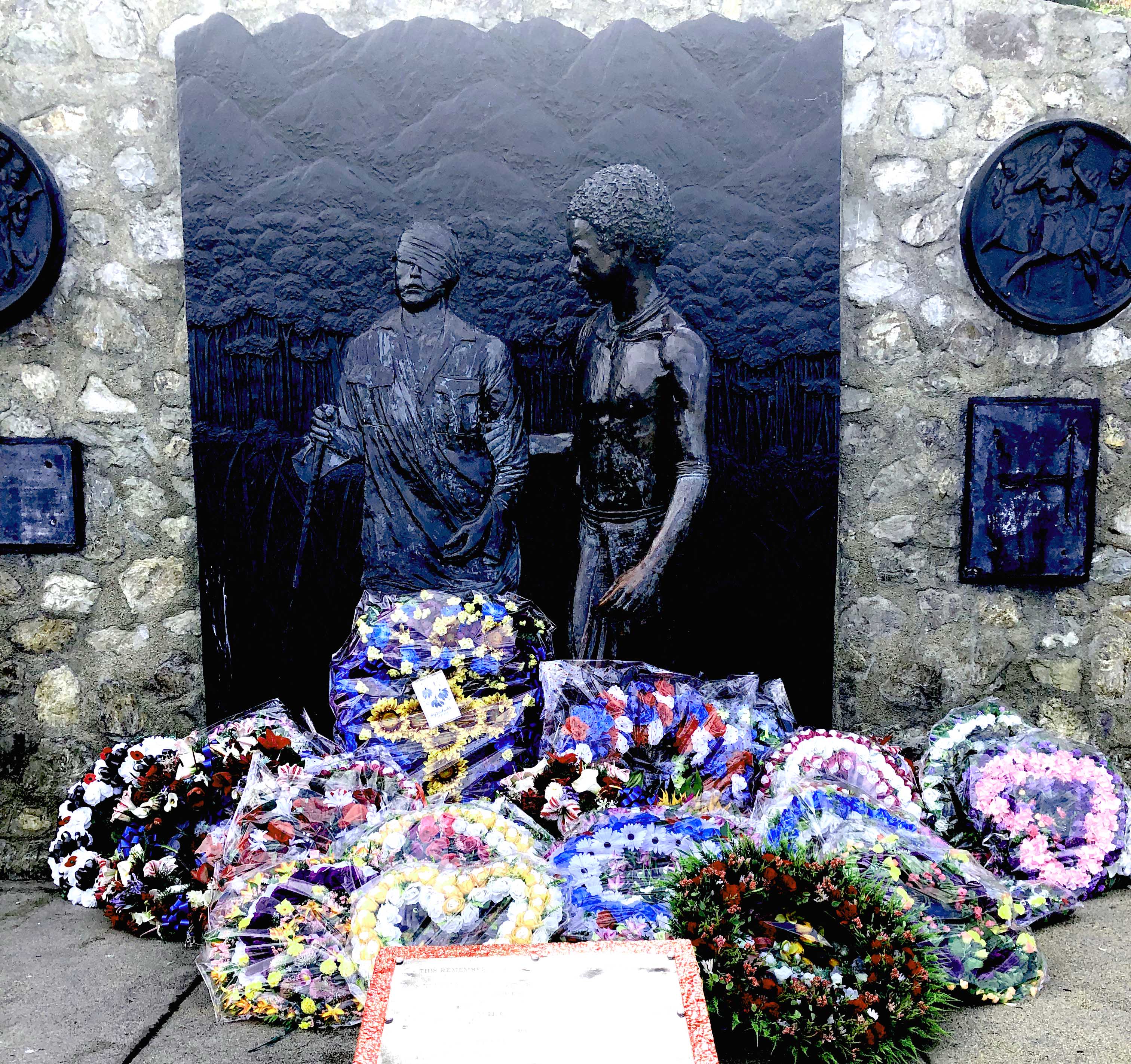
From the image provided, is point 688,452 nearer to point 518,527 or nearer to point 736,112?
point 518,527

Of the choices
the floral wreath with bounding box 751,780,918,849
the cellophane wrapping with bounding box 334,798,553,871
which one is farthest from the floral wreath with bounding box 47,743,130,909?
the floral wreath with bounding box 751,780,918,849

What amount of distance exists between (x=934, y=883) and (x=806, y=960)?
0.47 meters

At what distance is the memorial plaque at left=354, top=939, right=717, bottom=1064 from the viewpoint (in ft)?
5.58

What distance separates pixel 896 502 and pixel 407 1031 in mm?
2721

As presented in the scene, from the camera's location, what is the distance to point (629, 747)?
304 cm

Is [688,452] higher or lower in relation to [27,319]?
lower

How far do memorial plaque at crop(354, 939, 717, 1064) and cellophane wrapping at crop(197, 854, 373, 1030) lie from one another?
499mm

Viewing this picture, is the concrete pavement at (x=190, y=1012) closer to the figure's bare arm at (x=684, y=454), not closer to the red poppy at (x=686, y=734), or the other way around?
the red poppy at (x=686, y=734)

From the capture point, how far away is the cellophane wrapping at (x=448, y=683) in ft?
10.6

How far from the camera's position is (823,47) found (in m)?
3.45

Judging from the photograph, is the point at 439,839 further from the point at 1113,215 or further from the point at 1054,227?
the point at 1113,215

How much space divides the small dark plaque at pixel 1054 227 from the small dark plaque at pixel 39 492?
3.46 metres

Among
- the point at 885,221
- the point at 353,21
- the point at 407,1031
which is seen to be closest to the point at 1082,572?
the point at 885,221

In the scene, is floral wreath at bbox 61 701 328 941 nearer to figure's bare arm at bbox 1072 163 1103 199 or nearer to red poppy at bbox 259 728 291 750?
red poppy at bbox 259 728 291 750
